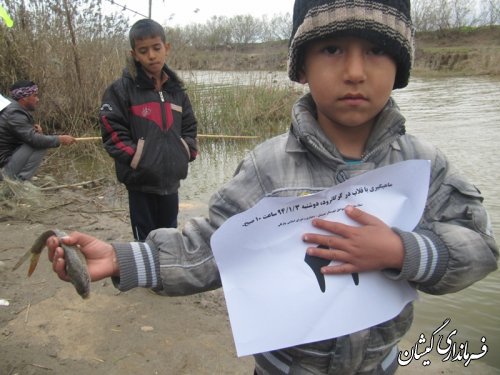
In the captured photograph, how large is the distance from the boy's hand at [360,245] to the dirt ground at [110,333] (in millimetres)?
1434

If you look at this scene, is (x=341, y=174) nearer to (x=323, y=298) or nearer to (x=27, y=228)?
(x=323, y=298)

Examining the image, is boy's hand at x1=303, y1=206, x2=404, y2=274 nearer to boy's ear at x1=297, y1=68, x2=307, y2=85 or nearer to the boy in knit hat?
the boy in knit hat

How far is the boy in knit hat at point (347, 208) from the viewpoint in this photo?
1.05 m

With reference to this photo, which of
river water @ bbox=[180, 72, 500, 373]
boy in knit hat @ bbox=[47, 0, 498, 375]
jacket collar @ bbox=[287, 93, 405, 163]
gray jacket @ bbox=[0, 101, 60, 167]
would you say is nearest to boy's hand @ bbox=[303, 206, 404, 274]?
boy in knit hat @ bbox=[47, 0, 498, 375]

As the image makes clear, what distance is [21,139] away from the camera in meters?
5.43

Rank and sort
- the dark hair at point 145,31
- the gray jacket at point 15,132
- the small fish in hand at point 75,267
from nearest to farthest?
the small fish in hand at point 75,267
the dark hair at point 145,31
the gray jacket at point 15,132

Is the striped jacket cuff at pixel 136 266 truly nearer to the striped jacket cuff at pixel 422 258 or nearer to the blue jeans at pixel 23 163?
the striped jacket cuff at pixel 422 258

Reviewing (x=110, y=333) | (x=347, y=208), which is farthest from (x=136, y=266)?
(x=110, y=333)

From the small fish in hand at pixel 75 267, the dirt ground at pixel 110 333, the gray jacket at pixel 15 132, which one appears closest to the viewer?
the small fish in hand at pixel 75 267

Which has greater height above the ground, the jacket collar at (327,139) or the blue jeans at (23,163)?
the jacket collar at (327,139)

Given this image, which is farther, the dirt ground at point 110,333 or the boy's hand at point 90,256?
the dirt ground at point 110,333

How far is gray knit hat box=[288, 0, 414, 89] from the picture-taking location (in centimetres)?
105

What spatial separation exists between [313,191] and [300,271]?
203mm

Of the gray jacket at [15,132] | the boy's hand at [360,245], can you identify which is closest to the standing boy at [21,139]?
the gray jacket at [15,132]
